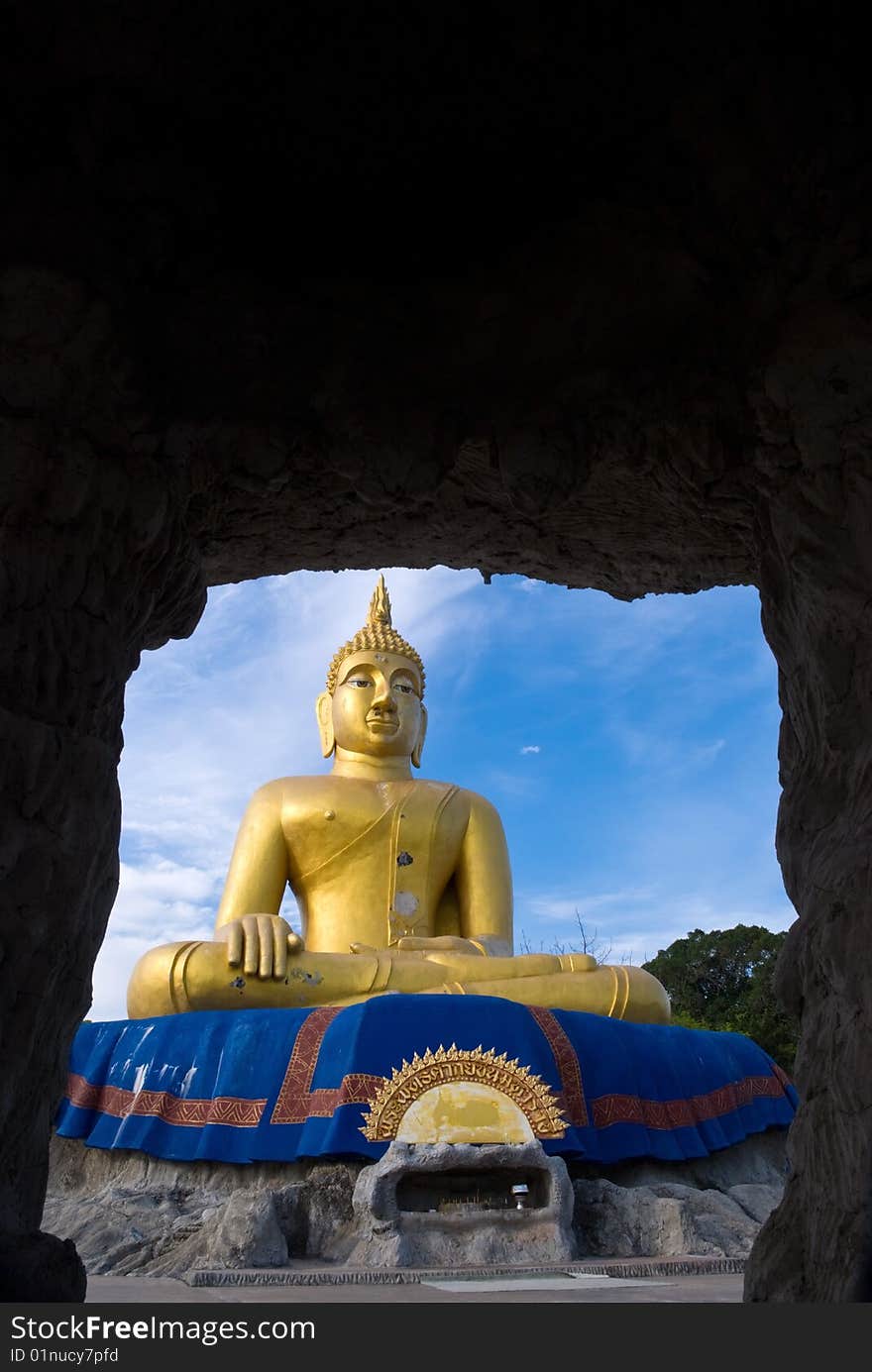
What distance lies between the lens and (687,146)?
2.25 metres

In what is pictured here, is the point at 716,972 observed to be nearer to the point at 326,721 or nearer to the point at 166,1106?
the point at 326,721

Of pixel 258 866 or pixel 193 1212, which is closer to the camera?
pixel 193 1212

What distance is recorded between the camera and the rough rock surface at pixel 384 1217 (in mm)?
5551

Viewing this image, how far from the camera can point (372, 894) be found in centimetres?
930

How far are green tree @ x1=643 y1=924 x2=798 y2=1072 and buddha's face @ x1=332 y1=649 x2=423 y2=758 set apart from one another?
1091 centimetres

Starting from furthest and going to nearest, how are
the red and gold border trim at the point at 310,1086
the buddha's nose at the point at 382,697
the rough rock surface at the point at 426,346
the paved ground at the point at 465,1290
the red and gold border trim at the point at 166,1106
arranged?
the buddha's nose at the point at 382,697 < the red and gold border trim at the point at 166,1106 < the red and gold border trim at the point at 310,1086 < the paved ground at the point at 465,1290 < the rough rock surface at the point at 426,346

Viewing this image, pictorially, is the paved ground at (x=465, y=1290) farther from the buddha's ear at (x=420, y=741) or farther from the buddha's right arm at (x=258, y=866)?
the buddha's ear at (x=420, y=741)

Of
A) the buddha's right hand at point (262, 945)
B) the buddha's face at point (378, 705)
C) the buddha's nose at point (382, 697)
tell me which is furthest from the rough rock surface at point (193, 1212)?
the buddha's nose at point (382, 697)

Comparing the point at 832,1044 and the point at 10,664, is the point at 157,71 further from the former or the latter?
the point at 832,1044

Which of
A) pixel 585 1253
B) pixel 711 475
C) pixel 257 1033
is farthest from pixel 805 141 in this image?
pixel 257 1033

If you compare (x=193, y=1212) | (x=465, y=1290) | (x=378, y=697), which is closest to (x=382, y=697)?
(x=378, y=697)

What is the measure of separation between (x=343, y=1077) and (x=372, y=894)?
2834 mm

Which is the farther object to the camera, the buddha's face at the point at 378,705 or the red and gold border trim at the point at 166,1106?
the buddha's face at the point at 378,705

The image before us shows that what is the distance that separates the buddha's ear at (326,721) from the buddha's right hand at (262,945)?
2488 millimetres
